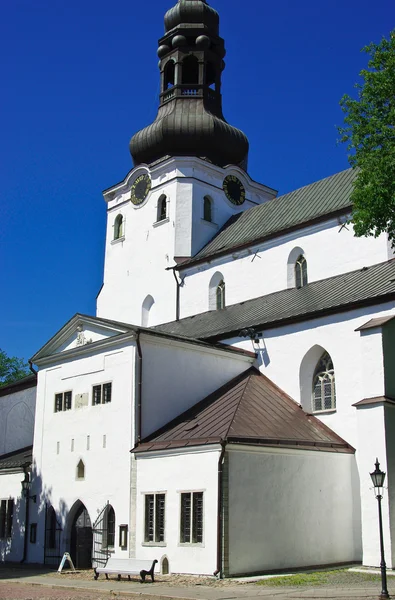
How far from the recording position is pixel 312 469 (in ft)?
68.8

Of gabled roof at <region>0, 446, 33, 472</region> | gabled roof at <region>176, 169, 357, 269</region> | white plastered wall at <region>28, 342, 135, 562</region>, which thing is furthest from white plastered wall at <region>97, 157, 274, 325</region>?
white plastered wall at <region>28, 342, 135, 562</region>

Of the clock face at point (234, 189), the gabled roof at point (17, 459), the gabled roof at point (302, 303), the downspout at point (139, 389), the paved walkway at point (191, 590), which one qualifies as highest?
the clock face at point (234, 189)

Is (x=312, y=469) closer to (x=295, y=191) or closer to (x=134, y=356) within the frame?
(x=134, y=356)

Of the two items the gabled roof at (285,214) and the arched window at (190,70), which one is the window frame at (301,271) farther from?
the arched window at (190,70)

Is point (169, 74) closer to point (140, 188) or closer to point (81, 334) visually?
point (140, 188)

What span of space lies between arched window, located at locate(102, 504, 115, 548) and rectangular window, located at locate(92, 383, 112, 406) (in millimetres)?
3294

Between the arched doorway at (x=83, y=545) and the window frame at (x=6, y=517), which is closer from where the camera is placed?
the arched doorway at (x=83, y=545)

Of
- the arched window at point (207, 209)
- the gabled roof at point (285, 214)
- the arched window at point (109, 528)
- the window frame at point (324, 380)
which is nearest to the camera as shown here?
the arched window at point (109, 528)

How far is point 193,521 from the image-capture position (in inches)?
768

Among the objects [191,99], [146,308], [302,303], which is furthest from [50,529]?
[191,99]

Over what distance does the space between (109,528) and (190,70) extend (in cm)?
2504

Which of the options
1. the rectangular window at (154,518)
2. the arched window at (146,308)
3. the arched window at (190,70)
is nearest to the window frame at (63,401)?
the rectangular window at (154,518)

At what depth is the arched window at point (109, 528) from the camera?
2225cm

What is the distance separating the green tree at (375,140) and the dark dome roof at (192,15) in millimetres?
22138
